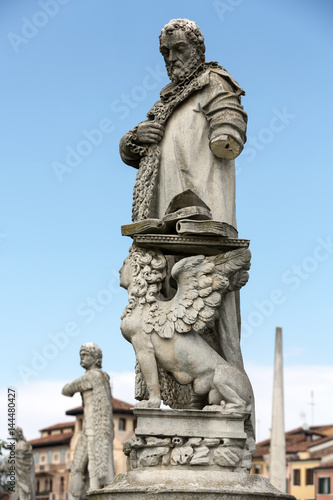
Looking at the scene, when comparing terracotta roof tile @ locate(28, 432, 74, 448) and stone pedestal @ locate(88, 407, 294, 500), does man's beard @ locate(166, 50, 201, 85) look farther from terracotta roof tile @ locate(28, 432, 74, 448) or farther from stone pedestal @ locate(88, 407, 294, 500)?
terracotta roof tile @ locate(28, 432, 74, 448)

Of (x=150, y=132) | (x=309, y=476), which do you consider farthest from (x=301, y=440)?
(x=150, y=132)

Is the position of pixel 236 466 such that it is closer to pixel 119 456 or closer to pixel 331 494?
pixel 119 456

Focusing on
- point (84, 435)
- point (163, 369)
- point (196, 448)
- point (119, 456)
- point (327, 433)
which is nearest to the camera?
point (196, 448)

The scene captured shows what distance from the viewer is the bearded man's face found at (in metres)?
8.66

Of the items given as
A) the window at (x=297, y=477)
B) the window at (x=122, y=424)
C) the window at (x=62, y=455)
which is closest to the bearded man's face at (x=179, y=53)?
the window at (x=122, y=424)

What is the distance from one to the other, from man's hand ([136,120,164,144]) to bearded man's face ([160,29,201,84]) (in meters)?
0.56

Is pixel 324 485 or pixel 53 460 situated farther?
pixel 53 460

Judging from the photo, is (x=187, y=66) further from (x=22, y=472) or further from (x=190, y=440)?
(x=22, y=472)

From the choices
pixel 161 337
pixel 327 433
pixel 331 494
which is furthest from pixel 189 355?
pixel 327 433

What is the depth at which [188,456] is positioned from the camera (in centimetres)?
729

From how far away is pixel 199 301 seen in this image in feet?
25.3

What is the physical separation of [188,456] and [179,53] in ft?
13.1

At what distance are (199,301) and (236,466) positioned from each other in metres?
1.45

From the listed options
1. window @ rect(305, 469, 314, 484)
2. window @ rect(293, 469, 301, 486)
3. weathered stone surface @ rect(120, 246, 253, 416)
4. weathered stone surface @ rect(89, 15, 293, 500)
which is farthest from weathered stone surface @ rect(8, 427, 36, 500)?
window @ rect(293, 469, 301, 486)
